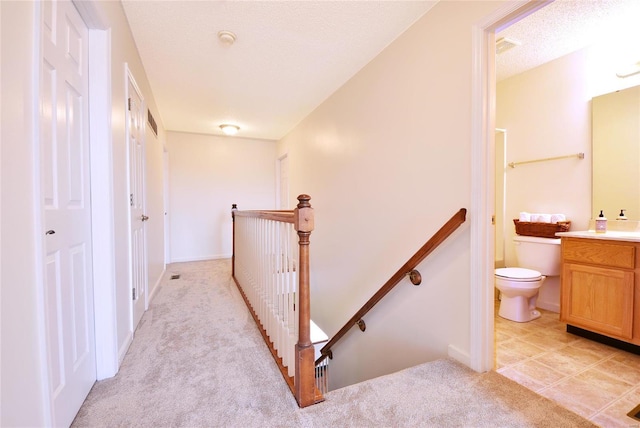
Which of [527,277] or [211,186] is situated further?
[211,186]

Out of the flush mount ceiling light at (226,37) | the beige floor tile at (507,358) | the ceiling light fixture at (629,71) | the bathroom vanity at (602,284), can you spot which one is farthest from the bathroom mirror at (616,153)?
the flush mount ceiling light at (226,37)

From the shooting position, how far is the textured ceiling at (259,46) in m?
1.91

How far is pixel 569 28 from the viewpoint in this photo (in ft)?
7.15

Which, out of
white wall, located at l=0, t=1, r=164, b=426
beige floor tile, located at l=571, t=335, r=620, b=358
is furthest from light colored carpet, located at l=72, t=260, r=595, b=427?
beige floor tile, located at l=571, t=335, r=620, b=358

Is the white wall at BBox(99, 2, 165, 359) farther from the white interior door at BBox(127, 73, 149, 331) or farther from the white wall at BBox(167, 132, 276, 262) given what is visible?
the white wall at BBox(167, 132, 276, 262)

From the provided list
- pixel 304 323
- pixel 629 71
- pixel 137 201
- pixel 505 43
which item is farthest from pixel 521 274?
pixel 137 201

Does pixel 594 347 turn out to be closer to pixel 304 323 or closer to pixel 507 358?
pixel 507 358

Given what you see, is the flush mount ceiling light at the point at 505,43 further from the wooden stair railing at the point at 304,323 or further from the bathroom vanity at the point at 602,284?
the wooden stair railing at the point at 304,323

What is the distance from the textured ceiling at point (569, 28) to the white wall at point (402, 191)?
31.4 inches

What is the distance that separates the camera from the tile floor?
1.50 metres

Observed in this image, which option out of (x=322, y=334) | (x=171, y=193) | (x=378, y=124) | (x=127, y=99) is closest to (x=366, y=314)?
(x=322, y=334)

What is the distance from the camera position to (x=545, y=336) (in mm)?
2328

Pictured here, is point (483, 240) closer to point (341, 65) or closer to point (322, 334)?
point (341, 65)

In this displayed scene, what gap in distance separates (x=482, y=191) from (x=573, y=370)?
1.38 meters
